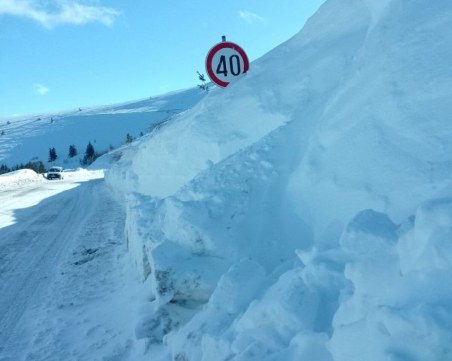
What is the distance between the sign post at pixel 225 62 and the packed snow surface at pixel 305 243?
100cm

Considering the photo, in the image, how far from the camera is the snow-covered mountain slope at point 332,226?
224 centimetres

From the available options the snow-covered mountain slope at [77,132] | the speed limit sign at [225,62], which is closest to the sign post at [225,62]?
the speed limit sign at [225,62]

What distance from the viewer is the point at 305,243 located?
4.36 meters

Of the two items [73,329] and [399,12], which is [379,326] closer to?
[73,329]

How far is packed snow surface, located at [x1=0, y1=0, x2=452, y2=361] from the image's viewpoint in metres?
2.32

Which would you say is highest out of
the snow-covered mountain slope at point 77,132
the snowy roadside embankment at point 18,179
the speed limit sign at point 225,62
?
the snow-covered mountain slope at point 77,132

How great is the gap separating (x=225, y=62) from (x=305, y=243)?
13.9 ft

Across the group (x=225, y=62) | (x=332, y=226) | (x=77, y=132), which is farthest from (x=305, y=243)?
(x=77, y=132)

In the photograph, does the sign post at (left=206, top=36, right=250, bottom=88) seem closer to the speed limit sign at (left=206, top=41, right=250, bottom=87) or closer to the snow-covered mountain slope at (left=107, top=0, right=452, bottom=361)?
the speed limit sign at (left=206, top=41, right=250, bottom=87)

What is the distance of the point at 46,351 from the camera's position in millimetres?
4641

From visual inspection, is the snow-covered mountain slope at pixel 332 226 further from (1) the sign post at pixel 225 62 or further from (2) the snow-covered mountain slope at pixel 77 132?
(2) the snow-covered mountain slope at pixel 77 132

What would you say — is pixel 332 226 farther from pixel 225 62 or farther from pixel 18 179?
pixel 18 179

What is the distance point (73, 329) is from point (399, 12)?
18.5 ft

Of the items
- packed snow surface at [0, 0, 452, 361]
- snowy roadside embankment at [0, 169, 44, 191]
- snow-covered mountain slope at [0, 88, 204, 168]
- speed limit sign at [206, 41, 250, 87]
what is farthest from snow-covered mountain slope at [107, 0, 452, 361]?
snow-covered mountain slope at [0, 88, 204, 168]
